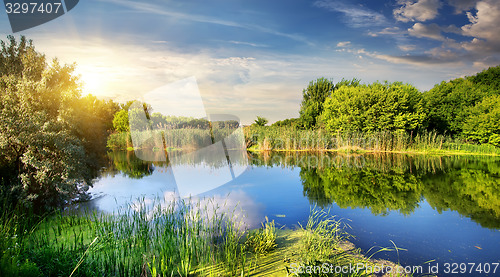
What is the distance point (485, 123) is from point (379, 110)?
25.6 feet

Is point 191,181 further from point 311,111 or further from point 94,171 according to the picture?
point 311,111

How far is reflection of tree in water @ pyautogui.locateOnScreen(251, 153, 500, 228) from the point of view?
7.49m

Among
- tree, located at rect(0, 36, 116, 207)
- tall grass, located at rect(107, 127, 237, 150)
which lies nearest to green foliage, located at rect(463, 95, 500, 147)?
tall grass, located at rect(107, 127, 237, 150)

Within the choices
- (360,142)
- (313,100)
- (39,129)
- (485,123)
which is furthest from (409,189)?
(313,100)

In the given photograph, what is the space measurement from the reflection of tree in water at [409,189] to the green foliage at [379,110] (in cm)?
1012

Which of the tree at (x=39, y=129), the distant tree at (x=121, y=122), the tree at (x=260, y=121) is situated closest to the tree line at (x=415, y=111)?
the tree at (x=260, y=121)

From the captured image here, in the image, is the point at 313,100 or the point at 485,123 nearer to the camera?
the point at 485,123

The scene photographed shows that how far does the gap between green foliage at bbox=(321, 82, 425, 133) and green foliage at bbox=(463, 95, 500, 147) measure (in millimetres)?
3793

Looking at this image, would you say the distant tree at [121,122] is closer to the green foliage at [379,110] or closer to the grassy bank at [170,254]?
the green foliage at [379,110]

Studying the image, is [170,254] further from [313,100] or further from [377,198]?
[313,100]

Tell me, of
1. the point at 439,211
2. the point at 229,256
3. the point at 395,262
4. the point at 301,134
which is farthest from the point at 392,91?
the point at 229,256

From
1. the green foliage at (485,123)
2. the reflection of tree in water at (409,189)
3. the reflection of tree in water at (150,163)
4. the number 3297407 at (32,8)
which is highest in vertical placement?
the number 3297407 at (32,8)

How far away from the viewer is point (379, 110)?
2400 cm

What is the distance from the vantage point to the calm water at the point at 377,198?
16.9 ft
